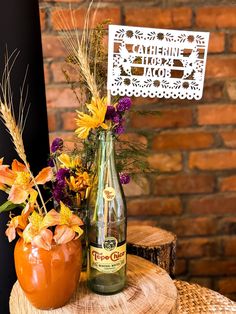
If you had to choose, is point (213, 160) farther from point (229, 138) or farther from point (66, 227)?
point (66, 227)

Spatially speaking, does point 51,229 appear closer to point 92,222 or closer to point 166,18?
point 92,222

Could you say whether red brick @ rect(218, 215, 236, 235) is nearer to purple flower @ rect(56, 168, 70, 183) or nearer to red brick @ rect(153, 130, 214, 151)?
red brick @ rect(153, 130, 214, 151)

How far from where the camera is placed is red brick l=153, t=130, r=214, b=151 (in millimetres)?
1471

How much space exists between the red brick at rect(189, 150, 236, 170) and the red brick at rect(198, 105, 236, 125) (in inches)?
4.0

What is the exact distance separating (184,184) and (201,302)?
439 millimetres

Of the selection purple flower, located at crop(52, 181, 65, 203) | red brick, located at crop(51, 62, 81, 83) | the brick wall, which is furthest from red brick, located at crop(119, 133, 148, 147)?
purple flower, located at crop(52, 181, 65, 203)

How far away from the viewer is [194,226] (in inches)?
61.8

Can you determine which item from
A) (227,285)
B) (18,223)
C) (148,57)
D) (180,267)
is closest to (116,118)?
(18,223)

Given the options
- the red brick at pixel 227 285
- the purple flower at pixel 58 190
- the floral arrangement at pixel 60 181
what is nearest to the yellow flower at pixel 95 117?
the floral arrangement at pixel 60 181

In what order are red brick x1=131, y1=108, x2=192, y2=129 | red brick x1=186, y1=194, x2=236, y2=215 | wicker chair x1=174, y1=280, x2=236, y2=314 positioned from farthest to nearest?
red brick x1=186, y1=194, x2=236, y2=215 < red brick x1=131, y1=108, x2=192, y2=129 < wicker chair x1=174, y1=280, x2=236, y2=314

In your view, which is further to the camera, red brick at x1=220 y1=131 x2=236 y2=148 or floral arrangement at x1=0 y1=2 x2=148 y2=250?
red brick at x1=220 y1=131 x2=236 y2=148

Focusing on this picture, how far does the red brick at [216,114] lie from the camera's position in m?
1.46

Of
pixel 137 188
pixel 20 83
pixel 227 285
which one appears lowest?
pixel 227 285

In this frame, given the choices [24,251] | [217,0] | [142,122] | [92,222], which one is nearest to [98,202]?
[92,222]
